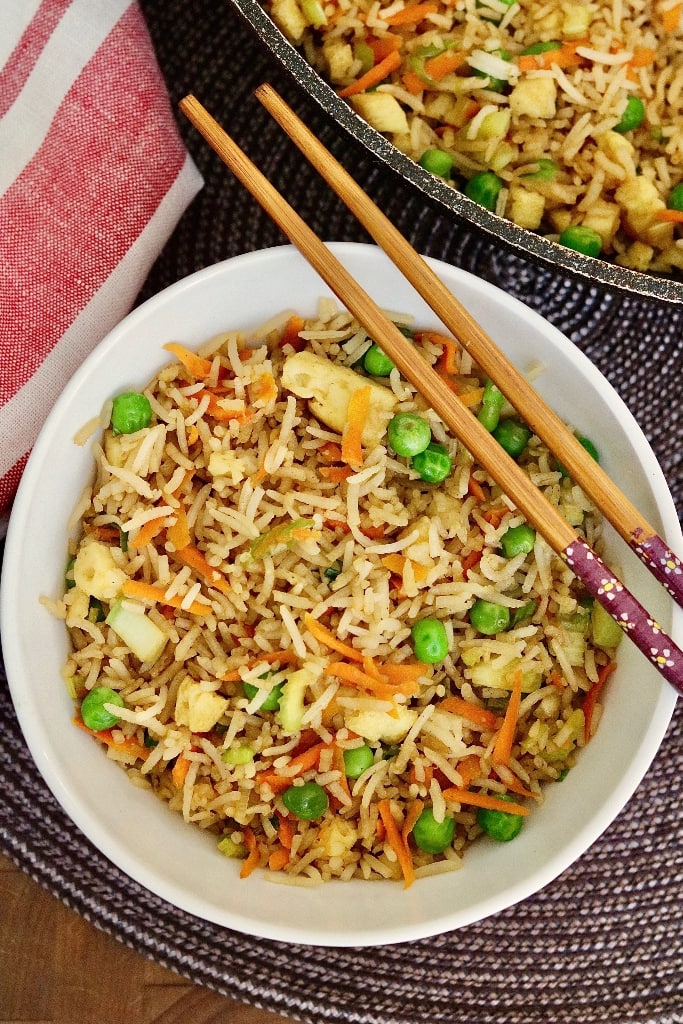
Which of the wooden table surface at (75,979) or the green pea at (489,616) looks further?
the wooden table surface at (75,979)

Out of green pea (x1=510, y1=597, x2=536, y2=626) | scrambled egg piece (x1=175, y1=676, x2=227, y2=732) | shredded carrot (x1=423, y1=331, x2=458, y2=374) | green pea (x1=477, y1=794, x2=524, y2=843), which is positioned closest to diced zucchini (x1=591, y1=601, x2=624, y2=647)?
green pea (x1=510, y1=597, x2=536, y2=626)

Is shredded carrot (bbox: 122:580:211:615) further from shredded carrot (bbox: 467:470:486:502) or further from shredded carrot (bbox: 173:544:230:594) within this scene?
shredded carrot (bbox: 467:470:486:502)

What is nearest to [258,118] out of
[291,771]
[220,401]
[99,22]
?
[99,22]

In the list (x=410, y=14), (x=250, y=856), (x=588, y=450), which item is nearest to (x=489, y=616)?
(x=588, y=450)

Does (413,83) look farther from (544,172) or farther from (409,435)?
(409,435)

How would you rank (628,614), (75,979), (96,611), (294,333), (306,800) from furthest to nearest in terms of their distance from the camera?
(75,979)
(294,333)
(96,611)
(306,800)
(628,614)

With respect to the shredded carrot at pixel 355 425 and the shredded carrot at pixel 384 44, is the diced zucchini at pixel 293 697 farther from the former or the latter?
the shredded carrot at pixel 384 44

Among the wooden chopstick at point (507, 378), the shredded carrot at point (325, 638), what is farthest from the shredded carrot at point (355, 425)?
the shredded carrot at point (325, 638)

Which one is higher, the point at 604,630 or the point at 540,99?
the point at 540,99
